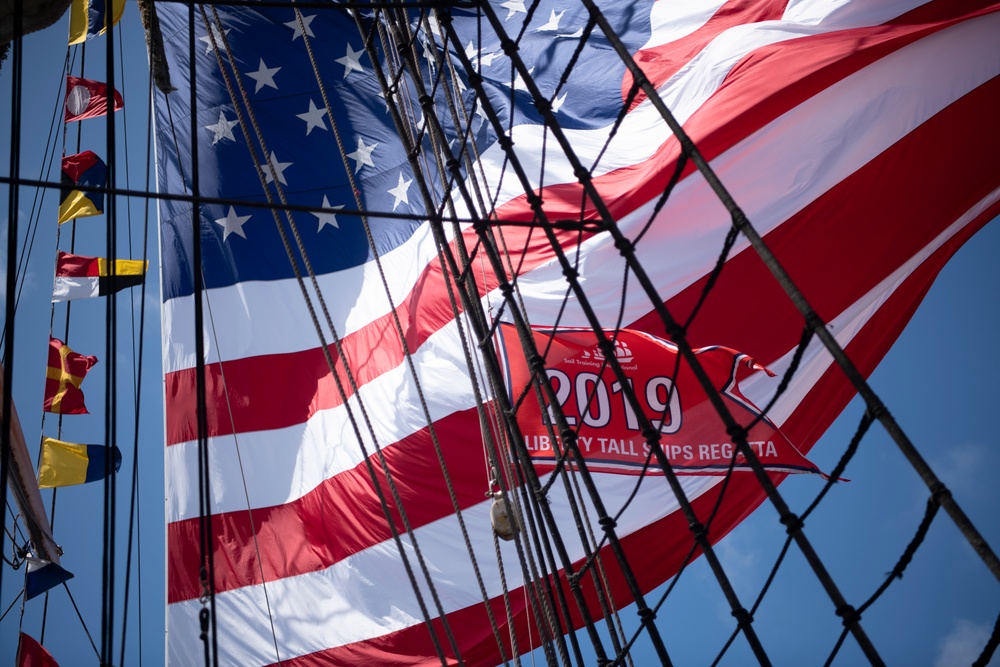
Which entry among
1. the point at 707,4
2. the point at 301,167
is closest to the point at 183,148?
the point at 301,167

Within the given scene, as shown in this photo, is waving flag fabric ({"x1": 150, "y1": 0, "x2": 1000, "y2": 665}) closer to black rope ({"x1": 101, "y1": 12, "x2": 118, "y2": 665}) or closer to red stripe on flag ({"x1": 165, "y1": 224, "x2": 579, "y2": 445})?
red stripe on flag ({"x1": 165, "y1": 224, "x2": 579, "y2": 445})

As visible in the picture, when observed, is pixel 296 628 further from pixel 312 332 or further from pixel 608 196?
pixel 608 196

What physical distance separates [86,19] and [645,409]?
5501 millimetres

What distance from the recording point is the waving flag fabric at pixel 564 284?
681 cm

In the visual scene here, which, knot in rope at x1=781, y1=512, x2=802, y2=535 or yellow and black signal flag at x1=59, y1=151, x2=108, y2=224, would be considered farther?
yellow and black signal flag at x1=59, y1=151, x2=108, y2=224

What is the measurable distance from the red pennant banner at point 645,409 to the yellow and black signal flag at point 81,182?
147 inches

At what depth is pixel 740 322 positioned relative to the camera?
711 cm

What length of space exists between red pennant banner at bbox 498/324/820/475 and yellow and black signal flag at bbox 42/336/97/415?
12.8ft

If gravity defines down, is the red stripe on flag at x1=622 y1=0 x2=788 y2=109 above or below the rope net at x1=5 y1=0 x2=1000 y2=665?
above

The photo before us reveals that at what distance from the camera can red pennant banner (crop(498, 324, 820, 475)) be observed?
6488 mm

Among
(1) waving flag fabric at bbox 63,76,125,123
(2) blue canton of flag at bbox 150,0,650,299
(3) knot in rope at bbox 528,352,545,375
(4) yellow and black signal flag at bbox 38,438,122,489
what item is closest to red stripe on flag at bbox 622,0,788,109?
(2) blue canton of flag at bbox 150,0,650,299

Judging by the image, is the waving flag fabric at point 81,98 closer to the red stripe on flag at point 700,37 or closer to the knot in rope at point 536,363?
the red stripe on flag at point 700,37

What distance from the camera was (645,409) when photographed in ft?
21.9

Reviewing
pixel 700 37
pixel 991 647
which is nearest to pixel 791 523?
pixel 991 647
